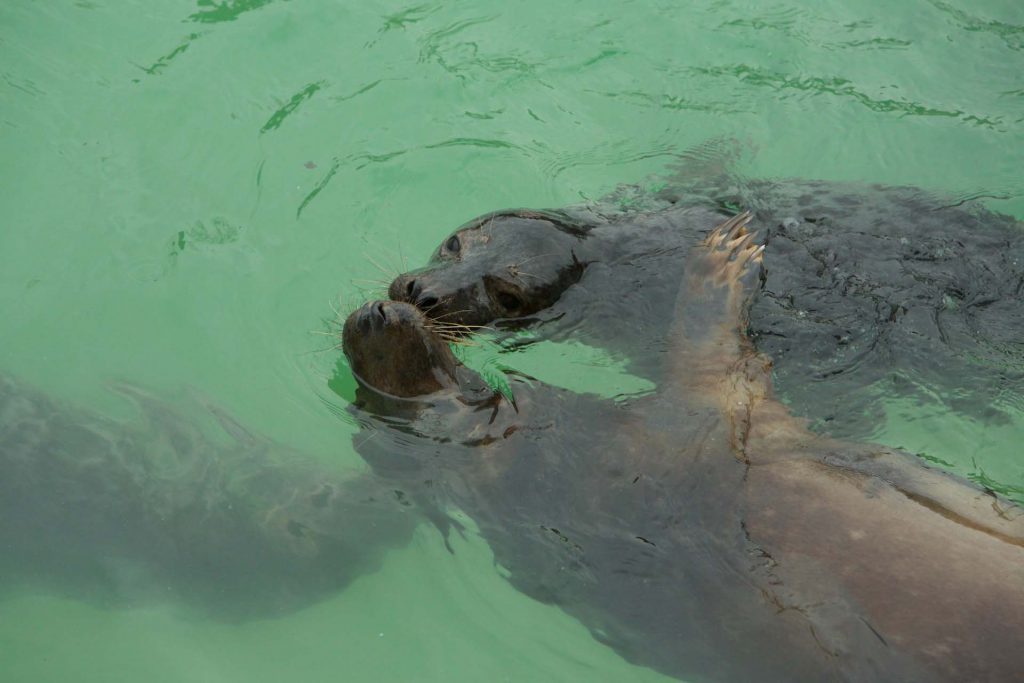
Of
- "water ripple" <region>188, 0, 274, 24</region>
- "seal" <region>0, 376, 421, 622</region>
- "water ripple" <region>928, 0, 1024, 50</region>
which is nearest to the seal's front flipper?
"seal" <region>0, 376, 421, 622</region>

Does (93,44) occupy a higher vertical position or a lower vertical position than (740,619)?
higher

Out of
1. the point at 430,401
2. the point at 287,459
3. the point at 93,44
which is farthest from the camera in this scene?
the point at 93,44

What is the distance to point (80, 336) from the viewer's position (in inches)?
228

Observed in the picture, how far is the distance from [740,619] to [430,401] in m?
1.56

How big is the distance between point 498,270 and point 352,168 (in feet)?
6.85

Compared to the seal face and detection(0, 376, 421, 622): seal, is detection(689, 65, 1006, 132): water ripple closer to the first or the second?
the seal face

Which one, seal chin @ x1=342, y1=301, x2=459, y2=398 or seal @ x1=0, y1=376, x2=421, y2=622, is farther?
seal @ x1=0, y1=376, x2=421, y2=622

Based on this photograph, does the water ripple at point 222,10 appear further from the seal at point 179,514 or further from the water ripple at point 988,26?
the water ripple at point 988,26

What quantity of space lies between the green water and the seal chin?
2.45 feet

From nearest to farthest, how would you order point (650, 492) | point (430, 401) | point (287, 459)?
point (650, 492), point (430, 401), point (287, 459)

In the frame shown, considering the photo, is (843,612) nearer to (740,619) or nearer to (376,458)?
(740,619)

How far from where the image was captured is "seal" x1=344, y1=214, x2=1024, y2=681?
3459 mm

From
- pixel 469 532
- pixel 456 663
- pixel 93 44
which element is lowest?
pixel 456 663

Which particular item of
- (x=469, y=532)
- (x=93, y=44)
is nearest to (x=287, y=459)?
(x=469, y=532)
